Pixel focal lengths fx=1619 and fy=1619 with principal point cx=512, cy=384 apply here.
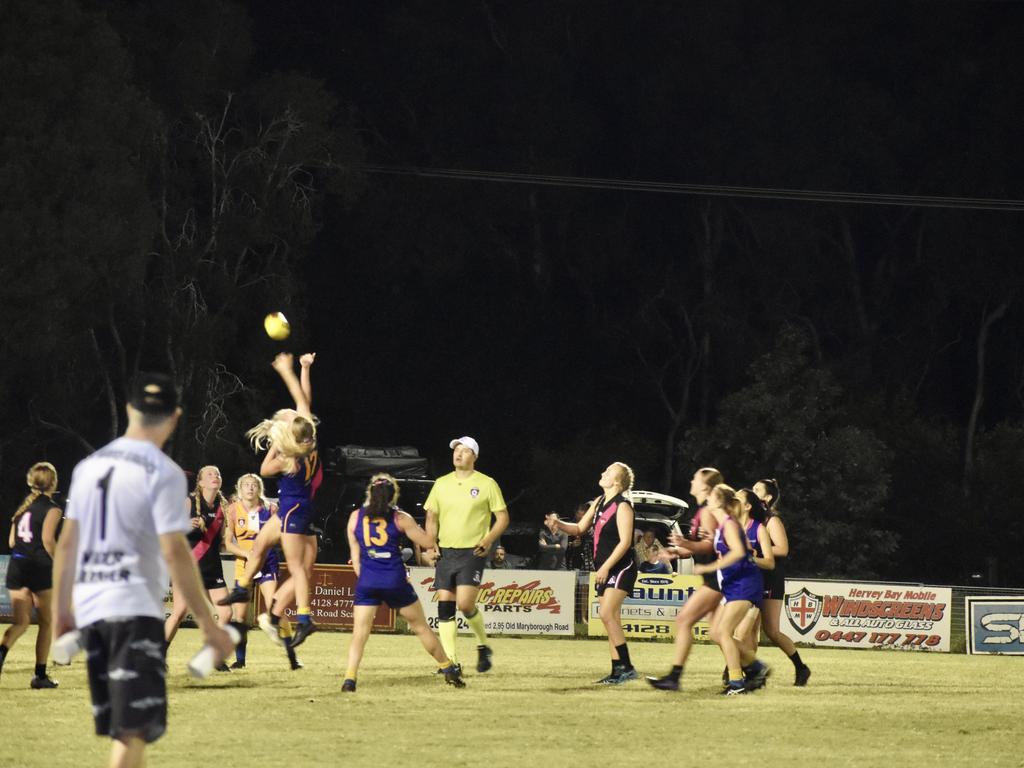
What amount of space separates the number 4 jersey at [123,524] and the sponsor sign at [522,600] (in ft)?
63.2

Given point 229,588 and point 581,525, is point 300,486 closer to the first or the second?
point 581,525

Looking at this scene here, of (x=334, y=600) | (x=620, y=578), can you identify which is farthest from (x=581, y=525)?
(x=334, y=600)

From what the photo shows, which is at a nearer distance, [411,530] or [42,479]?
[411,530]

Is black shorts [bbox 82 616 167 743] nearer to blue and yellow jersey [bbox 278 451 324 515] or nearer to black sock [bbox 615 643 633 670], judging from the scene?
blue and yellow jersey [bbox 278 451 324 515]

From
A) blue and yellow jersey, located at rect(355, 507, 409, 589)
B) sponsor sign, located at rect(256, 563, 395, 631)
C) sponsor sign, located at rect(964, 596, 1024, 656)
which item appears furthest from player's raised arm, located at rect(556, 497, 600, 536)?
sponsor sign, located at rect(964, 596, 1024, 656)

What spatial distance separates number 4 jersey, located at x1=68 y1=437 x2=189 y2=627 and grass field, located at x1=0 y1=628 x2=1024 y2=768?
3.67m

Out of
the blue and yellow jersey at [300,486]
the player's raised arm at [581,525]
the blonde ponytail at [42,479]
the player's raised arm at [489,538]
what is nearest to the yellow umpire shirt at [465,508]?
the player's raised arm at [489,538]

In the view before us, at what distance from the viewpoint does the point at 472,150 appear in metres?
53.9

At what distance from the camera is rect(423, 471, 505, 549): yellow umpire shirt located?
15.0 m

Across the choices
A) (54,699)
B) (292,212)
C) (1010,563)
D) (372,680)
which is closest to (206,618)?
(54,699)

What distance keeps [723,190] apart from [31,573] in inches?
1541

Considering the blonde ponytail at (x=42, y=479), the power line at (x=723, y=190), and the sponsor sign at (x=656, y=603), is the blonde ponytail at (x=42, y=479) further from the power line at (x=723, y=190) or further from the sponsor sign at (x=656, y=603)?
the power line at (x=723, y=190)

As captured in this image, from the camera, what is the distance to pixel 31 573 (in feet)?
47.9

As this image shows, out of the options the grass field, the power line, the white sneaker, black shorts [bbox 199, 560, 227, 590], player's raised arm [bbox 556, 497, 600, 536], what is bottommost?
the grass field
